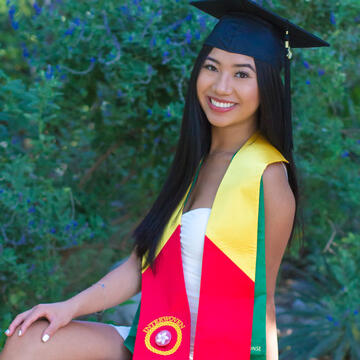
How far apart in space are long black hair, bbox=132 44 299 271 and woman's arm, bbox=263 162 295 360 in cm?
15

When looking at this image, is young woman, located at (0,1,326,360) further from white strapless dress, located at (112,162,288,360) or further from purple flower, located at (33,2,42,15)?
purple flower, located at (33,2,42,15)

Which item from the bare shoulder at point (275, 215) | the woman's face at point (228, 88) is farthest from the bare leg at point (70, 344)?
the woman's face at point (228, 88)

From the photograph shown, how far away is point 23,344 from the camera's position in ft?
6.50

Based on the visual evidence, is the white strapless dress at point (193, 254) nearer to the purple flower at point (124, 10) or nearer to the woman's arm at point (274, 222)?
the woman's arm at point (274, 222)

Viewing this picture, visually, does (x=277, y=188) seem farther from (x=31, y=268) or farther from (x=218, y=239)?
(x=31, y=268)

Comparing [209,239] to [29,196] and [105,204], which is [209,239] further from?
[105,204]

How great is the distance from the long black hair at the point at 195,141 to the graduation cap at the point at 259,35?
0.13 ft

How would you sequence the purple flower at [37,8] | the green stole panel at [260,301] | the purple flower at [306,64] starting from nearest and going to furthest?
the green stole panel at [260,301] → the purple flower at [306,64] → the purple flower at [37,8]

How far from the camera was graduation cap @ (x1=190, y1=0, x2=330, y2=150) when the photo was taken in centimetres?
218

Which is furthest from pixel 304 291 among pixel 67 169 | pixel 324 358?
pixel 67 169

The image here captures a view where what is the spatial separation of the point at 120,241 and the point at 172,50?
1.58 metres

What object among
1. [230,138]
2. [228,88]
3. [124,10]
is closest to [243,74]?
[228,88]

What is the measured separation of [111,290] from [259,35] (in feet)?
3.62

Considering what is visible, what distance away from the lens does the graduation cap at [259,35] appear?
218 centimetres
